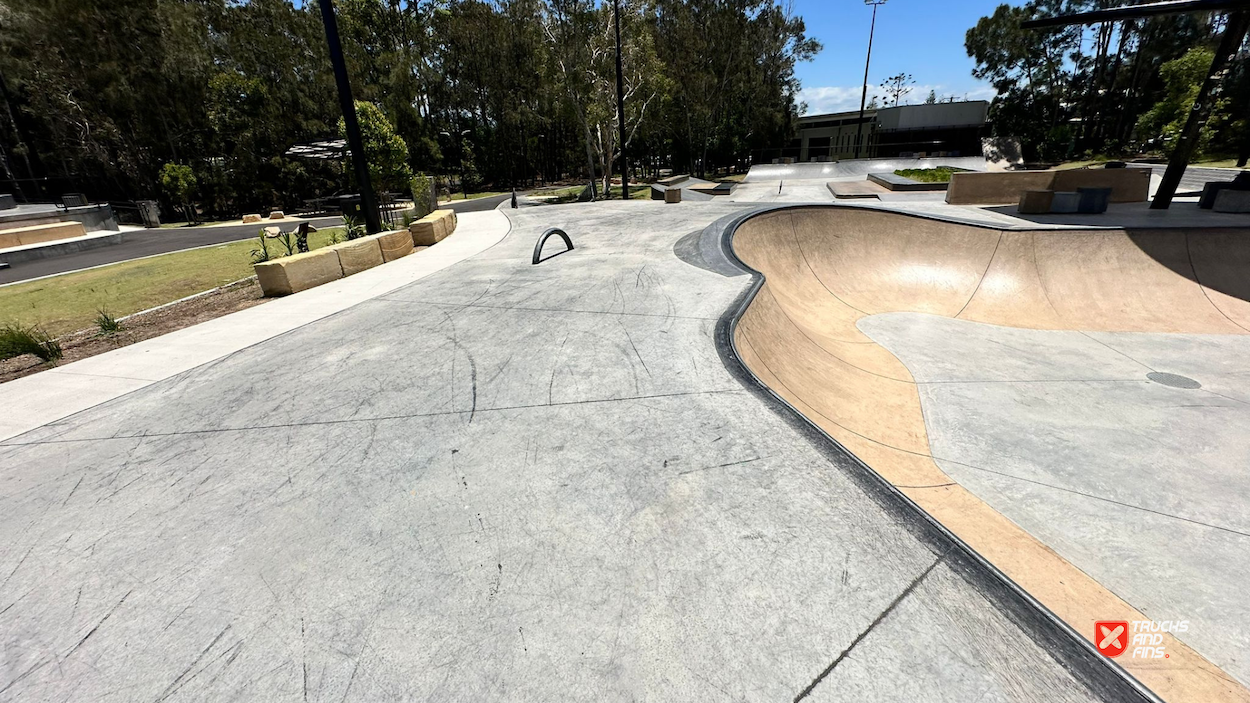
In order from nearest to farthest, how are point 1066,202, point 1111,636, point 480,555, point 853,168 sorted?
point 480,555
point 1111,636
point 1066,202
point 853,168

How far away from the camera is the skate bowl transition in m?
3.77

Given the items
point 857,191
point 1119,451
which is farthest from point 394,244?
point 857,191

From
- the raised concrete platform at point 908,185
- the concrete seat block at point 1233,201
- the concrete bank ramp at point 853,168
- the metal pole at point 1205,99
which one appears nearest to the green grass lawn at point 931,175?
Answer: the raised concrete platform at point 908,185

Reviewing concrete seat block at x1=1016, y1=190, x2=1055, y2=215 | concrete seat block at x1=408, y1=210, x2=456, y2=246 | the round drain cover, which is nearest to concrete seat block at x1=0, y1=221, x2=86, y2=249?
concrete seat block at x1=408, y1=210, x2=456, y2=246

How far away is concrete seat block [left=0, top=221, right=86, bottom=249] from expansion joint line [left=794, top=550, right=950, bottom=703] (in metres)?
28.2

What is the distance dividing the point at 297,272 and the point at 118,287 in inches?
240

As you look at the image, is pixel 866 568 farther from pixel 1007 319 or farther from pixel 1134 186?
pixel 1134 186

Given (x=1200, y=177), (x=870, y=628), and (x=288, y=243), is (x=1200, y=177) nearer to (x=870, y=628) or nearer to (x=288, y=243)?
(x=870, y=628)

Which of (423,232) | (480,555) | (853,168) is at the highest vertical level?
(853,168)

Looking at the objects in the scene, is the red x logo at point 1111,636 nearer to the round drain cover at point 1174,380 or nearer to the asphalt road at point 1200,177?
the round drain cover at point 1174,380

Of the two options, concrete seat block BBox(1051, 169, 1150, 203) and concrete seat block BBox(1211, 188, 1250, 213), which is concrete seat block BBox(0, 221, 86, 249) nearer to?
concrete seat block BBox(1051, 169, 1150, 203)

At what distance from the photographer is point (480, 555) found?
2779mm

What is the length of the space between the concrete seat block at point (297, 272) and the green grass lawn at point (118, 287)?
257cm

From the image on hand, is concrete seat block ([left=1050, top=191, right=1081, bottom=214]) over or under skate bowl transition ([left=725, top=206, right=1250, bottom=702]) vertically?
over
